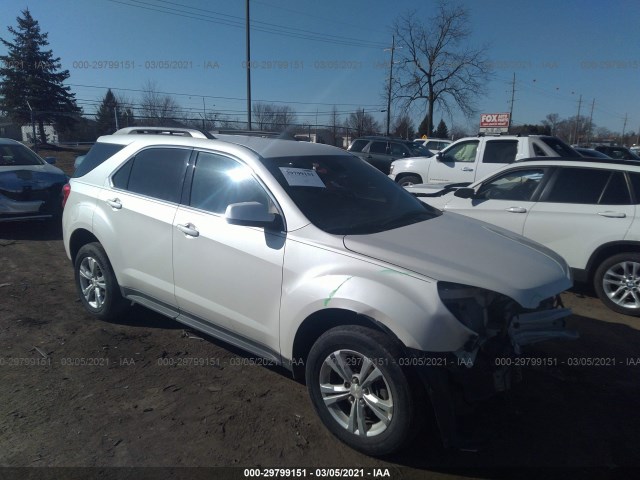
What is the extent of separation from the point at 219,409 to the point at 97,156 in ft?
10.0

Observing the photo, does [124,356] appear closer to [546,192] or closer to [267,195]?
[267,195]

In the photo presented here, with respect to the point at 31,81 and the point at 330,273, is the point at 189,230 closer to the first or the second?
the point at 330,273

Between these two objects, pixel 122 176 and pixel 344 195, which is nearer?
pixel 344 195

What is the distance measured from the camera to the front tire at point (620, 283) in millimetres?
5082

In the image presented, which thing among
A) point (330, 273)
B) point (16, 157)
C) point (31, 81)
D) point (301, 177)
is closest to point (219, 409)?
point (330, 273)

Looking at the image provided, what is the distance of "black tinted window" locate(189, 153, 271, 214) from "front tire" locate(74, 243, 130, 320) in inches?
54.6

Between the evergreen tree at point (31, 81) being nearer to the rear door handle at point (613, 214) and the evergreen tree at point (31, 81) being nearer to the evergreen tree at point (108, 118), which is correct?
the evergreen tree at point (108, 118)

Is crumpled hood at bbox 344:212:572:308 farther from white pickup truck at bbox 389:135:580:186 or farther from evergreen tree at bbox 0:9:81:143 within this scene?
evergreen tree at bbox 0:9:81:143

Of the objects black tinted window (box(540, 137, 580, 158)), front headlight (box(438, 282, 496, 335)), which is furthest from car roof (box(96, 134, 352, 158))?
black tinted window (box(540, 137, 580, 158))

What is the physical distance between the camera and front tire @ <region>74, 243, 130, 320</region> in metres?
4.55

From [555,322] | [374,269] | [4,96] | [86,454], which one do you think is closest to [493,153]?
[555,322]

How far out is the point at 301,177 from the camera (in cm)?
355

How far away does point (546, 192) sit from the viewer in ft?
19.0

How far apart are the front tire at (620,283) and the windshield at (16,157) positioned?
964 centimetres
